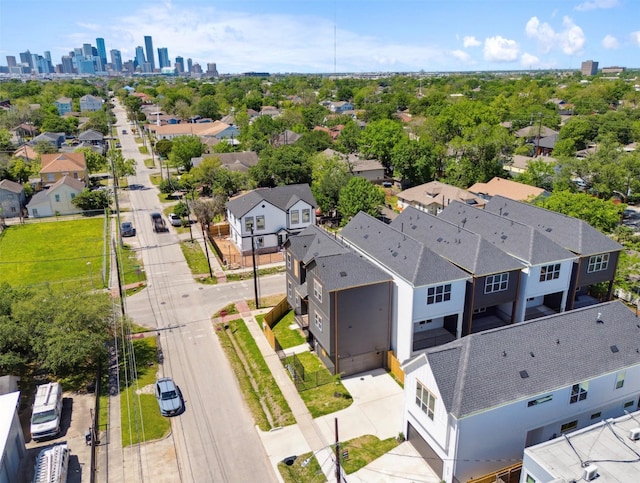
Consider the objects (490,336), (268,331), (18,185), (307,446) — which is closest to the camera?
Answer: (490,336)

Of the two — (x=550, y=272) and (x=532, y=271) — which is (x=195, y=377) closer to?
(x=532, y=271)

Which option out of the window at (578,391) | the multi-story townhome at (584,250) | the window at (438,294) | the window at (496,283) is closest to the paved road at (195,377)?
the window at (438,294)

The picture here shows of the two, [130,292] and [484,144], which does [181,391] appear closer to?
[130,292]

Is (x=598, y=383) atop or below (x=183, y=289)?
atop

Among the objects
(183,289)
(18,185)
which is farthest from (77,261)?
(18,185)

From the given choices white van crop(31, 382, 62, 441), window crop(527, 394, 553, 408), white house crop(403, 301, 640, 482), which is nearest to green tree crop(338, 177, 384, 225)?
white house crop(403, 301, 640, 482)

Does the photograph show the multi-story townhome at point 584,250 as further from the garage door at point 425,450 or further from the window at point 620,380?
the garage door at point 425,450

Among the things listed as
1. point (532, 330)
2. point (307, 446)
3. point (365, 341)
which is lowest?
point (307, 446)

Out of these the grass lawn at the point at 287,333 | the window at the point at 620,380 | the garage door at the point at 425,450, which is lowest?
the grass lawn at the point at 287,333
